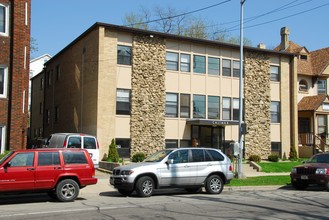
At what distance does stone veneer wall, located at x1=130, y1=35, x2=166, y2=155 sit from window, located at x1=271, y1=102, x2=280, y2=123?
9792mm

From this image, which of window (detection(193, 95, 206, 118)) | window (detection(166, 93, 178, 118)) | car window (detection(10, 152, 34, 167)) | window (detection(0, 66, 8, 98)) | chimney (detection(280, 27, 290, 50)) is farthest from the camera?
chimney (detection(280, 27, 290, 50))

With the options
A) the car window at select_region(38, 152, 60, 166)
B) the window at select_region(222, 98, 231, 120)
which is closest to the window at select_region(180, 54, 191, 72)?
the window at select_region(222, 98, 231, 120)

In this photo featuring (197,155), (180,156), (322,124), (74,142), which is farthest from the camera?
(322,124)

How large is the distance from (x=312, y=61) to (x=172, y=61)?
59.1ft

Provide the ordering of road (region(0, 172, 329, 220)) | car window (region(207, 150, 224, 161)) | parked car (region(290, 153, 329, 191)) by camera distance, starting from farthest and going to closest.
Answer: parked car (region(290, 153, 329, 191)) → car window (region(207, 150, 224, 161)) → road (region(0, 172, 329, 220))

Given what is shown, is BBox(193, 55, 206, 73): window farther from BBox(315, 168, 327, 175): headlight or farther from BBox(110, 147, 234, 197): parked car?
BBox(110, 147, 234, 197): parked car

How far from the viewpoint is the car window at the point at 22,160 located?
12953 millimetres

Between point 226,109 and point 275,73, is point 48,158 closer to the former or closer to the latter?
point 226,109

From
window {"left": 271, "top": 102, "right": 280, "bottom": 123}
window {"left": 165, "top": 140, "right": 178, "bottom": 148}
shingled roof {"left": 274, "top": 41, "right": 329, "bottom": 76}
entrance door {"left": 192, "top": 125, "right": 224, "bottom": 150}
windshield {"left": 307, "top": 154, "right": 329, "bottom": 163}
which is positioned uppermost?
shingled roof {"left": 274, "top": 41, "right": 329, "bottom": 76}

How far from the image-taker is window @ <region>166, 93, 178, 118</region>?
29.6m

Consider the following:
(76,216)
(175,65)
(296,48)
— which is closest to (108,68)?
(175,65)

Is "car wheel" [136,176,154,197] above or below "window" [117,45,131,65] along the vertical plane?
below

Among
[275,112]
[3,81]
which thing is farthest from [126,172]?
[275,112]

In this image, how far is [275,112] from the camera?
112 ft
